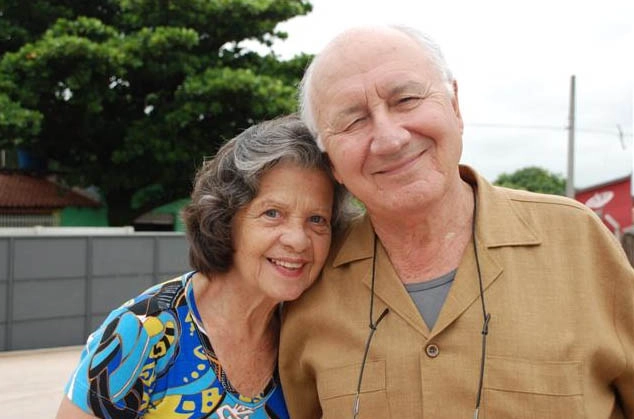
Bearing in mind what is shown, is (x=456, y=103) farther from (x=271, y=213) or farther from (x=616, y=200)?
(x=616, y=200)

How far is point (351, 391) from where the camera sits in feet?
5.91

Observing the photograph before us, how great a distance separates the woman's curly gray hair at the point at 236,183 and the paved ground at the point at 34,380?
5.08 m

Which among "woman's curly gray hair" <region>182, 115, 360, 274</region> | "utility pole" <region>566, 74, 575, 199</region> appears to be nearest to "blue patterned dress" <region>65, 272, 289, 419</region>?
"woman's curly gray hair" <region>182, 115, 360, 274</region>

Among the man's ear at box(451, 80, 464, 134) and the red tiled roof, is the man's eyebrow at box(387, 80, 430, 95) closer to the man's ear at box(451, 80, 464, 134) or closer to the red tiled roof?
the man's ear at box(451, 80, 464, 134)

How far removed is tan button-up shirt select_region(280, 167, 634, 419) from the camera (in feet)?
5.36

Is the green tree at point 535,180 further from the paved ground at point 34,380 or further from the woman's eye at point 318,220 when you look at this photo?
the woman's eye at point 318,220

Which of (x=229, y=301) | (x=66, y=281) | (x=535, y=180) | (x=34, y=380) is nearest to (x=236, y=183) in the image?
(x=229, y=301)

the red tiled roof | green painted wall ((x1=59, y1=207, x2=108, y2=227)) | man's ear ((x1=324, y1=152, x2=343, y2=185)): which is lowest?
green painted wall ((x1=59, y1=207, x2=108, y2=227))

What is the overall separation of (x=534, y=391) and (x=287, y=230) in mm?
840

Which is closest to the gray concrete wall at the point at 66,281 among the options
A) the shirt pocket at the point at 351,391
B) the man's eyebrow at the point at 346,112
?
the shirt pocket at the point at 351,391

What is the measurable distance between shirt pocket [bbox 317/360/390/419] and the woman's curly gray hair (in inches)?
20.6

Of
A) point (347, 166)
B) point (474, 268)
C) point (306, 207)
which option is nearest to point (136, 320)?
point (306, 207)

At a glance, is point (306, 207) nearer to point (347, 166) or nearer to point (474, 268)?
point (347, 166)

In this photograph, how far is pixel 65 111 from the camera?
15094mm
